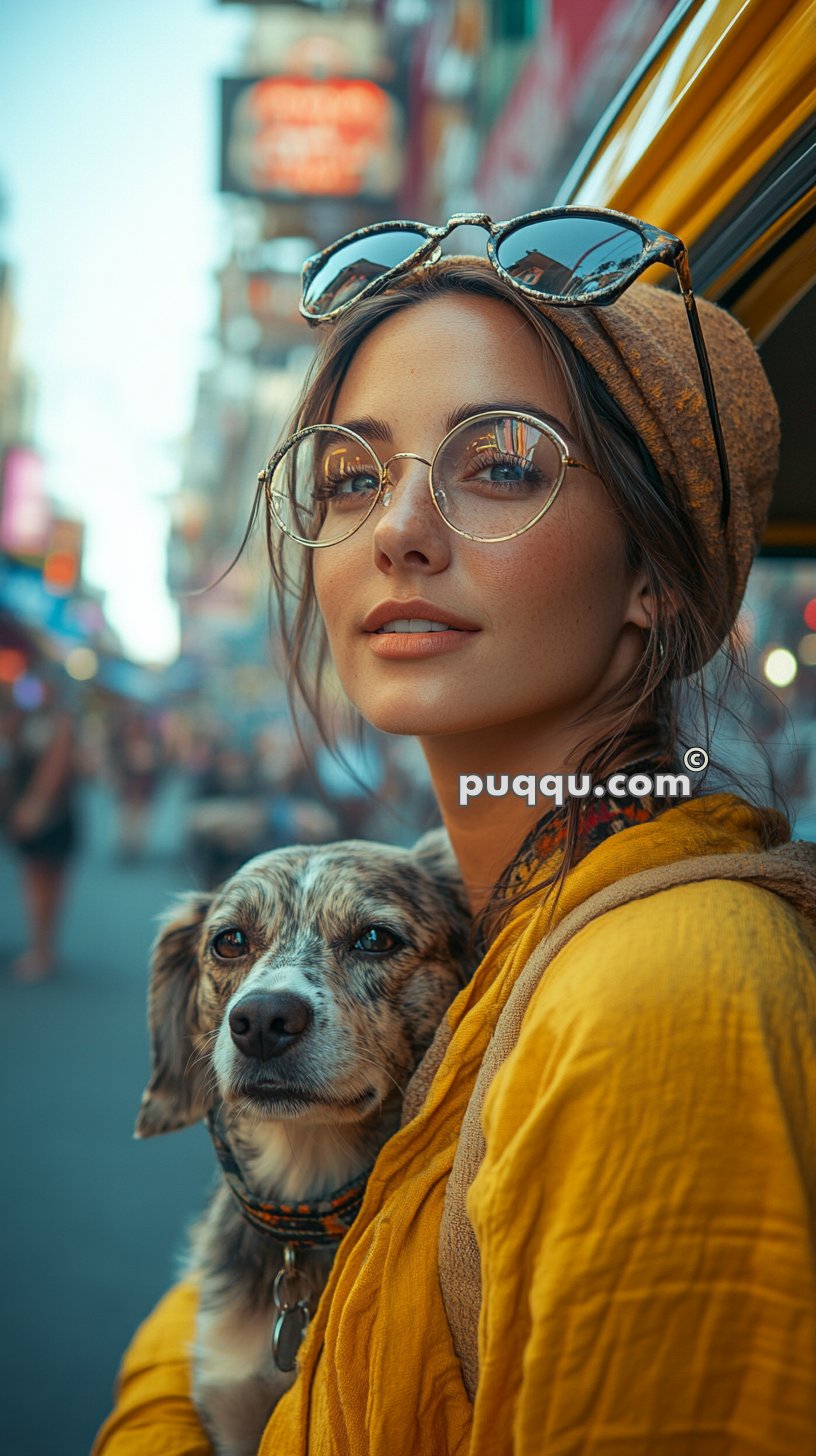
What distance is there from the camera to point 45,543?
26.8m

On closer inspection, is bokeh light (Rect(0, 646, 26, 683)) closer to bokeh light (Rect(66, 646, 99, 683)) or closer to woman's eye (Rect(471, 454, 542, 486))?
bokeh light (Rect(66, 646, 99, 683))

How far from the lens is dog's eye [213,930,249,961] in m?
1.85

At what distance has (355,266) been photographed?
1694 mm

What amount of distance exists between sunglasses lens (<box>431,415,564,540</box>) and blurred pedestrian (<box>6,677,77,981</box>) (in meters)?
8.50

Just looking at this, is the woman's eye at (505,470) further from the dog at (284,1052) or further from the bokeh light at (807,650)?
the bokeh light at (807,650)

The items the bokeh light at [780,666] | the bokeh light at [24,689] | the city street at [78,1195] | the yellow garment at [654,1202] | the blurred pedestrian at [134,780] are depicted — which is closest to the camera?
the yellow garment at [654,1202]

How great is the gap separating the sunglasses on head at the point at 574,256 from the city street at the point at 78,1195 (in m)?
1.56

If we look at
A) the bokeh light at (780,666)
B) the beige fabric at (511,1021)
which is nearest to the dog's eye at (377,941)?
the beige fabric at (511,1021)

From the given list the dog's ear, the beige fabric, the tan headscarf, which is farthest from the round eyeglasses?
the dog's ear

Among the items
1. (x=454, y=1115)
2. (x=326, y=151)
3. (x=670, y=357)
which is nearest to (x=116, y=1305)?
(x=454, y=1115)

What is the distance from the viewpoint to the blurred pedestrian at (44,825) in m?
9.29

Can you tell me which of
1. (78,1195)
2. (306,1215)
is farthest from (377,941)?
(78,1195)

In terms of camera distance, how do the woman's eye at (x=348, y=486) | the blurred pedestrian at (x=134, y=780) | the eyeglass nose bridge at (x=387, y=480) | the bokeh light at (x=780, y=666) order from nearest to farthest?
the eyeglass nose bridge at (x=387, y=480) → the woman's eye at (x=348, y=486) → the bokeh light at (x=780, y=666) → the blurred pedestrian at (x=134, y=780)

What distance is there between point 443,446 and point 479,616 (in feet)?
0.77
